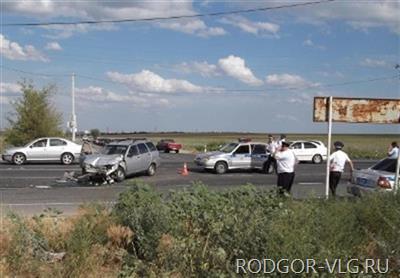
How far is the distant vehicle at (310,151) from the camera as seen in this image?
127ft

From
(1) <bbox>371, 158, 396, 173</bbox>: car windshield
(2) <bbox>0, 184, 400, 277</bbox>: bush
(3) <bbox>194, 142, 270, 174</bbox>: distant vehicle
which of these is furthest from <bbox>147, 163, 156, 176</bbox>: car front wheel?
(2) <bbox>0, 184, 400, 277</bbox>: bush

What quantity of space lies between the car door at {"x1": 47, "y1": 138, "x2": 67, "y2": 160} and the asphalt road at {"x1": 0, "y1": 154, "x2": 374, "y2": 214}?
3.60 feet

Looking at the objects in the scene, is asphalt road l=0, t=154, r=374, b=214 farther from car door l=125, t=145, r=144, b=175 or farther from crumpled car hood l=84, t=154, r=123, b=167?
crumpled car hood l=84, t=154, r=123, b=167

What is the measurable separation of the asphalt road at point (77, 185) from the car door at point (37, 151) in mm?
859

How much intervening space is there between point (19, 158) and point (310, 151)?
1810 cm

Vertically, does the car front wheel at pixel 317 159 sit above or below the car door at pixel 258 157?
below

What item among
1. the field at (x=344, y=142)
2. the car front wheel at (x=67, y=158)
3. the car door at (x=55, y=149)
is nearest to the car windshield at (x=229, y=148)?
the field at (x=344, y=142)

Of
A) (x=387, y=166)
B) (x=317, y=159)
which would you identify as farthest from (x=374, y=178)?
(x=317, y=159)

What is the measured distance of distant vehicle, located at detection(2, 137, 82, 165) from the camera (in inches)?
1298

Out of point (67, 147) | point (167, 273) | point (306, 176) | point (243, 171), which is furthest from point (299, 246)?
point (67, 147)

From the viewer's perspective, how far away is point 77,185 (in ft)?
71.7

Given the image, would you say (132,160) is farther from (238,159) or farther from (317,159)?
(317,159)

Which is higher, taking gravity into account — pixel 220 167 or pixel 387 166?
pixel 387 166

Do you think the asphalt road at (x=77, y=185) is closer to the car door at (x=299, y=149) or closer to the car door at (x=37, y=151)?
the car door at (x=37, y=151)
